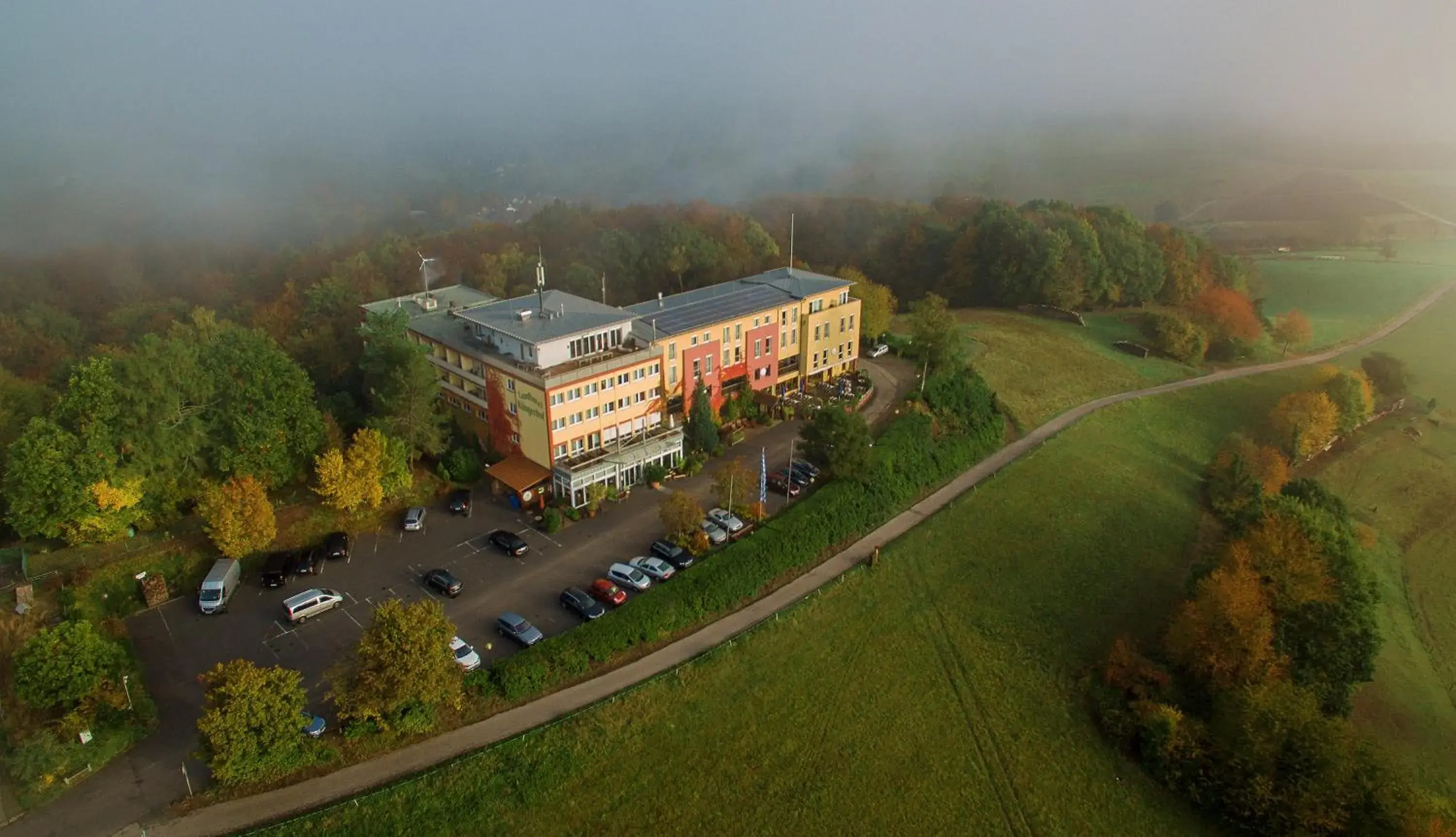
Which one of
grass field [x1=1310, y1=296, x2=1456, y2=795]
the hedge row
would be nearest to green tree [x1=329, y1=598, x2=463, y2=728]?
the hedge row

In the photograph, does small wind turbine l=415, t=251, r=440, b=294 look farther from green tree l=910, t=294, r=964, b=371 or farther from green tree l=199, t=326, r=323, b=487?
green tree l=910, t=294, r=964, b=371

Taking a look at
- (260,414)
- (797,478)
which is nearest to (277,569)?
(260,414)

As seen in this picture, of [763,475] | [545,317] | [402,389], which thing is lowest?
[763,475]

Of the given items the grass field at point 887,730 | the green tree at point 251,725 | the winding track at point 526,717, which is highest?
the green tree at point 251,725

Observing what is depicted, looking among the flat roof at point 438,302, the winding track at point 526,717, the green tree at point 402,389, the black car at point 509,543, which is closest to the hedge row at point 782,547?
the winding track at point 526,717

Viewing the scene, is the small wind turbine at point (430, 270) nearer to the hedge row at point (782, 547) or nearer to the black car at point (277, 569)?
the black car at point (277, 569)

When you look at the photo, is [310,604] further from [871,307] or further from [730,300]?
[871,307]
